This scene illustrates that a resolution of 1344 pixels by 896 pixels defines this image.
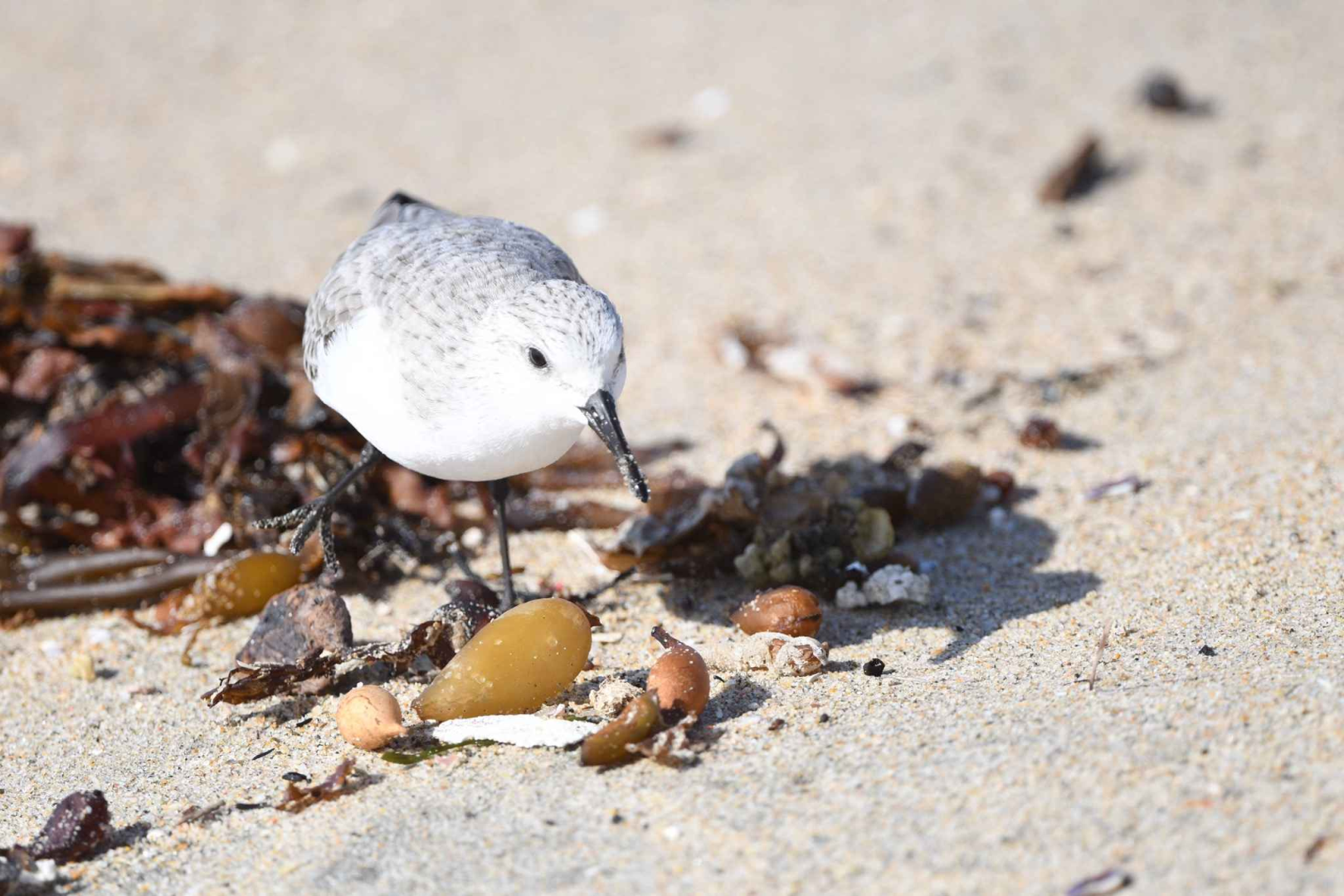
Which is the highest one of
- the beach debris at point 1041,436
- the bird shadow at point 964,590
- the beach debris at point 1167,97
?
the beach debris at point 1167,97

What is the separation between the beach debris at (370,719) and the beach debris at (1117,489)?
266 centimetres

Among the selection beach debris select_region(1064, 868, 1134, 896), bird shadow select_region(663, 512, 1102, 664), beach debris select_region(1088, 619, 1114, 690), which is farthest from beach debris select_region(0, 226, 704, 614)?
beach debris select_region(1064, 868, 1134, 896)

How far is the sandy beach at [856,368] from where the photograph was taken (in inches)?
112

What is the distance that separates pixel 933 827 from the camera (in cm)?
275

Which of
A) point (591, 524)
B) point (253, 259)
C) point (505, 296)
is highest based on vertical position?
point (505, 296)

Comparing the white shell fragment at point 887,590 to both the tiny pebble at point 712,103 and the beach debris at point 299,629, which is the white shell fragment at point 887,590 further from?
the tiny pebble at point 712,103

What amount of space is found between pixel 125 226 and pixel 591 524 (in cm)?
435

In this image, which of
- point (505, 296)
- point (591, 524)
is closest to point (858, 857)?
point (505, 296)

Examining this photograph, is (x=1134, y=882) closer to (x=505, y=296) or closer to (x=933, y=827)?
(x=933, y=827)

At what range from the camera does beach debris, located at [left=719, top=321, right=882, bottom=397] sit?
18.9ft

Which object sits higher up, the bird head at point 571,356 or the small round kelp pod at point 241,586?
the bird head at point 571,356

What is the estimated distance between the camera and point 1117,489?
15.5ft

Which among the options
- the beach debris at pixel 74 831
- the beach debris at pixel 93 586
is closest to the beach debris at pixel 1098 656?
the beach debris at pixel 74 831

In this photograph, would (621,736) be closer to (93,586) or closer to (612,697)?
(612,697)
